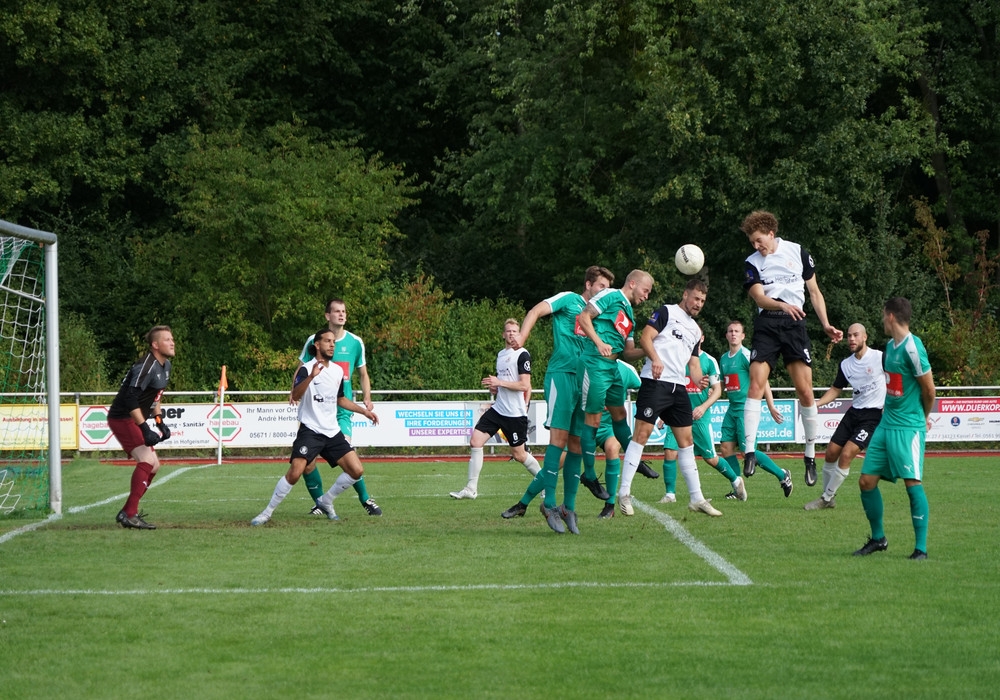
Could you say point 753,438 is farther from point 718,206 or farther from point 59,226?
point 59,226

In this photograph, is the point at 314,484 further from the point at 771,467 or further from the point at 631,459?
the point at 771,467

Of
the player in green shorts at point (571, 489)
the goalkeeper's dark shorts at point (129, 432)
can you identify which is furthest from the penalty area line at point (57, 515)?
the player in green shorts at point (571, 489)

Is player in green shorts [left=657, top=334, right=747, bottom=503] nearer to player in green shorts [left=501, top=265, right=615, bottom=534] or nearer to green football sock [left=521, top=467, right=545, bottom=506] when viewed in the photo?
green football sock [left=521, top=467, right=545, bottom=506]

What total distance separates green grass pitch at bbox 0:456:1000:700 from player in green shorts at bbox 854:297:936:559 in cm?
54

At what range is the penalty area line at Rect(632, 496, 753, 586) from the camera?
24.6 ft

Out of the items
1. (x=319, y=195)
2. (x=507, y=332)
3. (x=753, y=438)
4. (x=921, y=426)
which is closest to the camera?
(x=921, y=426)

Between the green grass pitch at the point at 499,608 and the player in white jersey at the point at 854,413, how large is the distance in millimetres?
503

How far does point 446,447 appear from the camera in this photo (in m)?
23.8

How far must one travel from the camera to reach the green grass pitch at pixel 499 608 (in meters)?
5.17

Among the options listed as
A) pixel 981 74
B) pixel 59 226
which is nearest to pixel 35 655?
pixel 59 226

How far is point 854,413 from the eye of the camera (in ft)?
40.2

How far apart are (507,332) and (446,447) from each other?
10984 mm

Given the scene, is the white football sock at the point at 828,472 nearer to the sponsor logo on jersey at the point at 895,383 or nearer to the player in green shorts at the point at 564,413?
the player in green shorts at the point at 564,413

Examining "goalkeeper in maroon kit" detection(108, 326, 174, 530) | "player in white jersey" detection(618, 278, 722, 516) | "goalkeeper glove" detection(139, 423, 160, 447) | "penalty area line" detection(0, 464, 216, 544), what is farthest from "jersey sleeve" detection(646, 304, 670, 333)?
"penalty area line" detection(0, 464, 216, 544)
